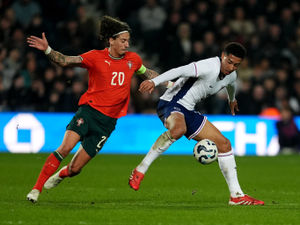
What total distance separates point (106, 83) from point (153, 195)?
1979mm

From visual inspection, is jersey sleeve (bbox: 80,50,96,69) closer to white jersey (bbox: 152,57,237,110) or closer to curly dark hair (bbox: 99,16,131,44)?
curly dark hair (bbox: 99,16,131,44)

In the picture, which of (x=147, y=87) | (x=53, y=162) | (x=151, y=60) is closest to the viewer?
(x=147, y=87)

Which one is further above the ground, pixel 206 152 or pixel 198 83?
pixel 198 83

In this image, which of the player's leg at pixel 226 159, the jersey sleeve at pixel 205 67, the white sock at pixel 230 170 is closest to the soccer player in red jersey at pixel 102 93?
the jersey sleeve at pixel 205 67

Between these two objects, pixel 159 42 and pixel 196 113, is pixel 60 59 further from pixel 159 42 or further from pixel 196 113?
pixel 159 42

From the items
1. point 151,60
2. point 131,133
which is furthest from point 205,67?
point 151,60

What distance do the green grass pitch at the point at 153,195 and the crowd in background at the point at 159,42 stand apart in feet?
7.09

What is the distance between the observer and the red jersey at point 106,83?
8898mm

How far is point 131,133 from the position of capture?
1797cm

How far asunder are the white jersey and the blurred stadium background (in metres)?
8.32

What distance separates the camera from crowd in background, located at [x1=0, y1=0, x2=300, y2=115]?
17.9m

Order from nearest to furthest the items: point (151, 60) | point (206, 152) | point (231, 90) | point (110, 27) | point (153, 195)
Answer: point (206, 152), point (110, 27), point (231, 90), point (153, 195), point (151, 60)

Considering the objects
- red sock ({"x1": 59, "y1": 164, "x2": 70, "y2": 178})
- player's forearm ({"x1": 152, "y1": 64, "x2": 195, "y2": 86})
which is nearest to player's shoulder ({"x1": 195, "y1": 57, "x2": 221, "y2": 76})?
player's forearm ({"x1": 152, "y1": 64, "x2": 195, "y2": 86})

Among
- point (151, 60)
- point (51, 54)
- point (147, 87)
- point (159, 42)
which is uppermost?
point (51, 54)
